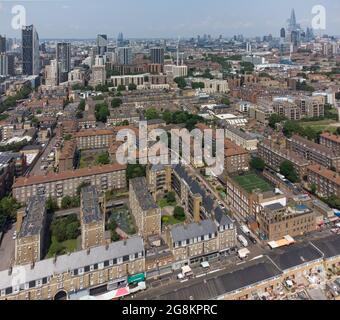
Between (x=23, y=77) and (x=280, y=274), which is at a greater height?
(x=23, y=77)

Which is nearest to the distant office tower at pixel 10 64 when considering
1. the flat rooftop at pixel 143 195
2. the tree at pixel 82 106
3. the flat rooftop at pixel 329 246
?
the tree at pixel 82 106

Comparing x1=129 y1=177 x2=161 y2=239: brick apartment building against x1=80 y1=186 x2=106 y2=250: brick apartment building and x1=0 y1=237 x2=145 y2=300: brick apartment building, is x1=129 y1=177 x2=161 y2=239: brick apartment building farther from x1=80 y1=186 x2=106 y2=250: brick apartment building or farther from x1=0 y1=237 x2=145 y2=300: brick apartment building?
x1=0 y1=237 x2=145 y2=300: brick apartment building

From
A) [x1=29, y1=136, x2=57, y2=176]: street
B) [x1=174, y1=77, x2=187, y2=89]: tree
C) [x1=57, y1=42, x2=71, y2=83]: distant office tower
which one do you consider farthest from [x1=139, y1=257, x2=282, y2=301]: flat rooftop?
[x1=57, y1=42, x2=71, y2=83]: distant office tower

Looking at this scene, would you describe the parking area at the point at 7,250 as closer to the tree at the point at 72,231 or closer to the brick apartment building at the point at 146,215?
the tree at the point at 72,231
